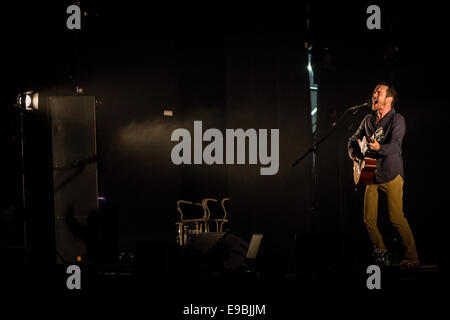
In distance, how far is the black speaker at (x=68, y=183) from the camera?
5324 millimetres

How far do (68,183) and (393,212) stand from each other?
3833 mm

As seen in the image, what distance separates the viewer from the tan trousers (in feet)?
15.1

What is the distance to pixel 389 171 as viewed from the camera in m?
4.76

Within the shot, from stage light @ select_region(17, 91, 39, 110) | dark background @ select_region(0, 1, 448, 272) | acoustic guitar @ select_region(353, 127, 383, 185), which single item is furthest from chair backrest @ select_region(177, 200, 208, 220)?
acoustic guitar @ select_region(353, 127, 383, 185)

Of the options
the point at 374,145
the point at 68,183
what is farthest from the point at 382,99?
the point at 68,183

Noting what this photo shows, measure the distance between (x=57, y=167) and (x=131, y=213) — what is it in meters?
2.28

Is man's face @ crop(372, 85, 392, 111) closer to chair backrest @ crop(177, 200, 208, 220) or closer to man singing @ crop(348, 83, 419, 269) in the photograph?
man singing @ crop(348, 83, 419, 269)

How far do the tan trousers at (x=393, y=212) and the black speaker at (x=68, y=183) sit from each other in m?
3.29

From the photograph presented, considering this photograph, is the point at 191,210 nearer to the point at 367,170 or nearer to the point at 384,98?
the point at 367,170

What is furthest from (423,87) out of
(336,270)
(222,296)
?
(222,296)

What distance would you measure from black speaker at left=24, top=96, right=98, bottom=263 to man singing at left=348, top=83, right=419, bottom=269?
3.33 meters

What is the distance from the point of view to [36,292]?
4133 millimetres

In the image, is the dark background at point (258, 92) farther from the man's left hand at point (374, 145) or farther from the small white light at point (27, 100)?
the man's left hand at point (374, 145)

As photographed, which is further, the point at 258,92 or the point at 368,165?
the point at 258,92
